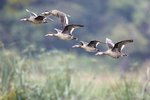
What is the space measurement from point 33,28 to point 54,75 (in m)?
24.2

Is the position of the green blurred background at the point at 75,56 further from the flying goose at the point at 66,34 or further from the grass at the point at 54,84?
the flying goose at the point at 66,34

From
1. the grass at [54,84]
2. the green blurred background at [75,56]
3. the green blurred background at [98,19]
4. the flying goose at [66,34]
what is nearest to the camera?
the flying goose at [66,34]

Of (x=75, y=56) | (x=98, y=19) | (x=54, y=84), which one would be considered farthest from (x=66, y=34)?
(x=98, y=19)

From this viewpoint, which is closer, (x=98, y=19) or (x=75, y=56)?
(x=75, y=56)

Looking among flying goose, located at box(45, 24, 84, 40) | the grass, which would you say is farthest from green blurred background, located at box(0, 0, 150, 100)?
flying goose, located at box(45, 24, 84, 40)

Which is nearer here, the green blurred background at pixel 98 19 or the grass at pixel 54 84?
the grass at pixel 54 84

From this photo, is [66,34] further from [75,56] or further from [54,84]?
[75,56]

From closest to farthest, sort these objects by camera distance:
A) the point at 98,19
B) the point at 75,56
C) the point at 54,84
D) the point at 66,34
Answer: the point at 66,34 → the point at 54,84 → the point at 75,56 → the point at 98,19

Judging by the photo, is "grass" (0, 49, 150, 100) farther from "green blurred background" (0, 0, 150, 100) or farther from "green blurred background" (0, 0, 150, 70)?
"green blurred background" (0, 0, 150, 70)

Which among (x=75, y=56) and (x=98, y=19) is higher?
(x=98, y=19)

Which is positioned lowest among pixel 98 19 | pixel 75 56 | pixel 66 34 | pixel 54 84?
pixel 54 84

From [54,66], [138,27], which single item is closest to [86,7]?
[138,27]

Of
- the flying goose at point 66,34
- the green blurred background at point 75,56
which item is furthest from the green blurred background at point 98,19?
the flying goose at point 66,34

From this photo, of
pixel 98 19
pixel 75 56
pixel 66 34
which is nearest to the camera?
pixel 66 34
